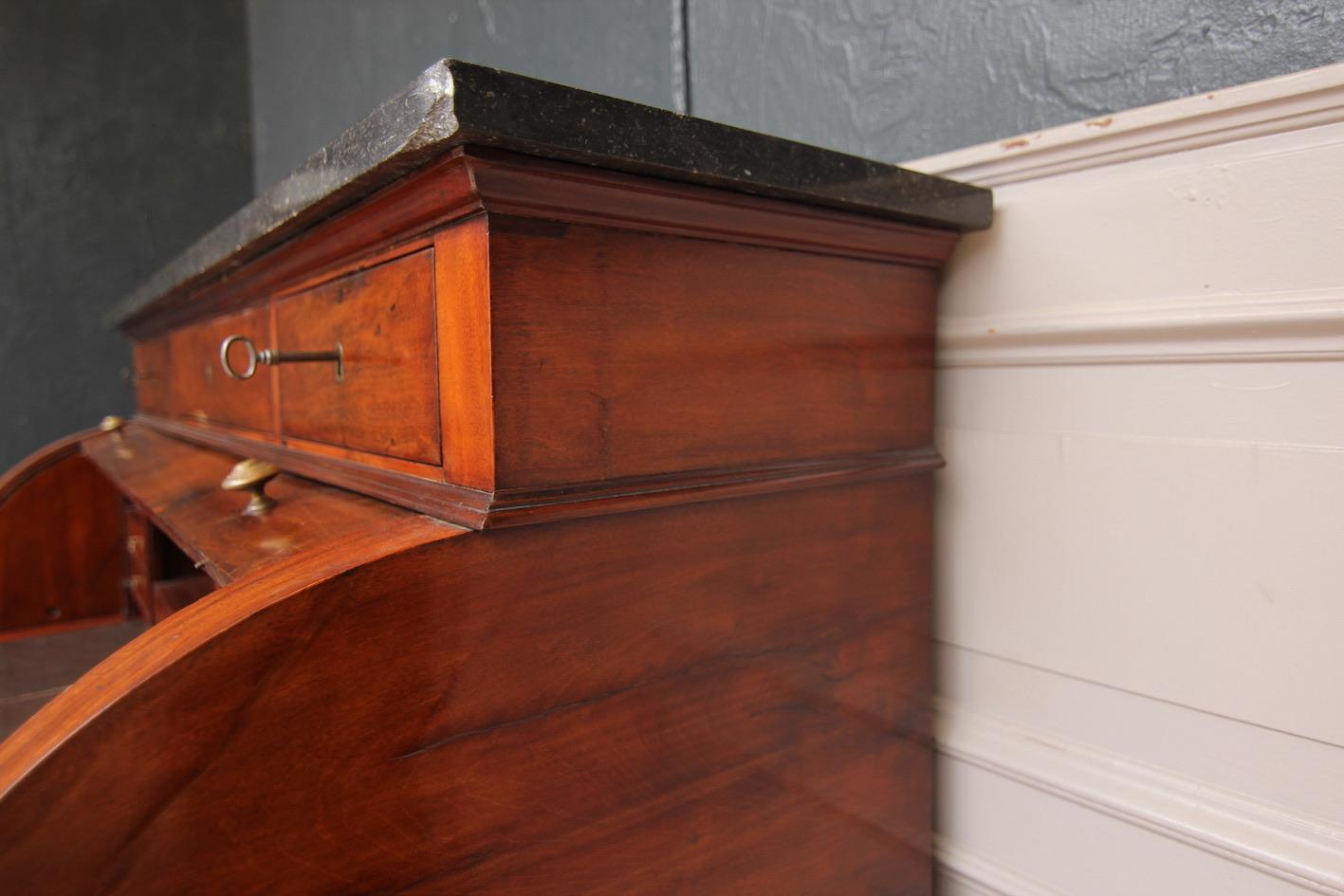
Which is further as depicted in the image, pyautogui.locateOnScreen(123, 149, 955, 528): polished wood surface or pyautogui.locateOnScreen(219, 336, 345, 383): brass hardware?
pyautogui.locateOnScreen(219, 336, 345, 383): brass hardware

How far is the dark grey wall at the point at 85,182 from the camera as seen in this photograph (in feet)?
6.94

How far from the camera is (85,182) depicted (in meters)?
2.21

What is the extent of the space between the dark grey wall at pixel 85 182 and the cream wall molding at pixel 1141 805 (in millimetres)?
2403

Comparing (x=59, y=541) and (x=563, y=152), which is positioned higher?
(x=563, y=152)

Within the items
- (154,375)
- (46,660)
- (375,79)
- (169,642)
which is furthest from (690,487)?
(375,79)

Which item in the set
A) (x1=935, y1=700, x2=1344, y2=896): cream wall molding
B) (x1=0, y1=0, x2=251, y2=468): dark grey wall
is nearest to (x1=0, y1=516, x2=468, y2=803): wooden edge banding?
(x1=935, y1=700, x2=1344, y2=896): cream wall molding

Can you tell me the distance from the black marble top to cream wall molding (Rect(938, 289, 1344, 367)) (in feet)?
0.38

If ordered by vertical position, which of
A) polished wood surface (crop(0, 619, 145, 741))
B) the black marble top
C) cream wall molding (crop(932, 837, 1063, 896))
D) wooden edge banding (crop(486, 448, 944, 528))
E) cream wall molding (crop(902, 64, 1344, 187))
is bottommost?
cream wall molding (crop(932, 837, 1063, 896))

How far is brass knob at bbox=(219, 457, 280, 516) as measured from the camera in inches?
23.7

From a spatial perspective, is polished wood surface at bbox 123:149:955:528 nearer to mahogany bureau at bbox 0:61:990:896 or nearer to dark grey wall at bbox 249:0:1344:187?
mahogany bureau at bbox 0:61:990:896

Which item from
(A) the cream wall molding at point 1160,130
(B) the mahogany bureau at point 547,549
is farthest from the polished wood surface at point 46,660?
(A) the cream wall molding at point 1160,130

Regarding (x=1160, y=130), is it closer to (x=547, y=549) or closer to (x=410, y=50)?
(x=547, y=549)

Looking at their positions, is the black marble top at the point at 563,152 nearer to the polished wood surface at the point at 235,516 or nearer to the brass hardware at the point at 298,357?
the brass hardware at the point at 298,357

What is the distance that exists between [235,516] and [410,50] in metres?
1.58
